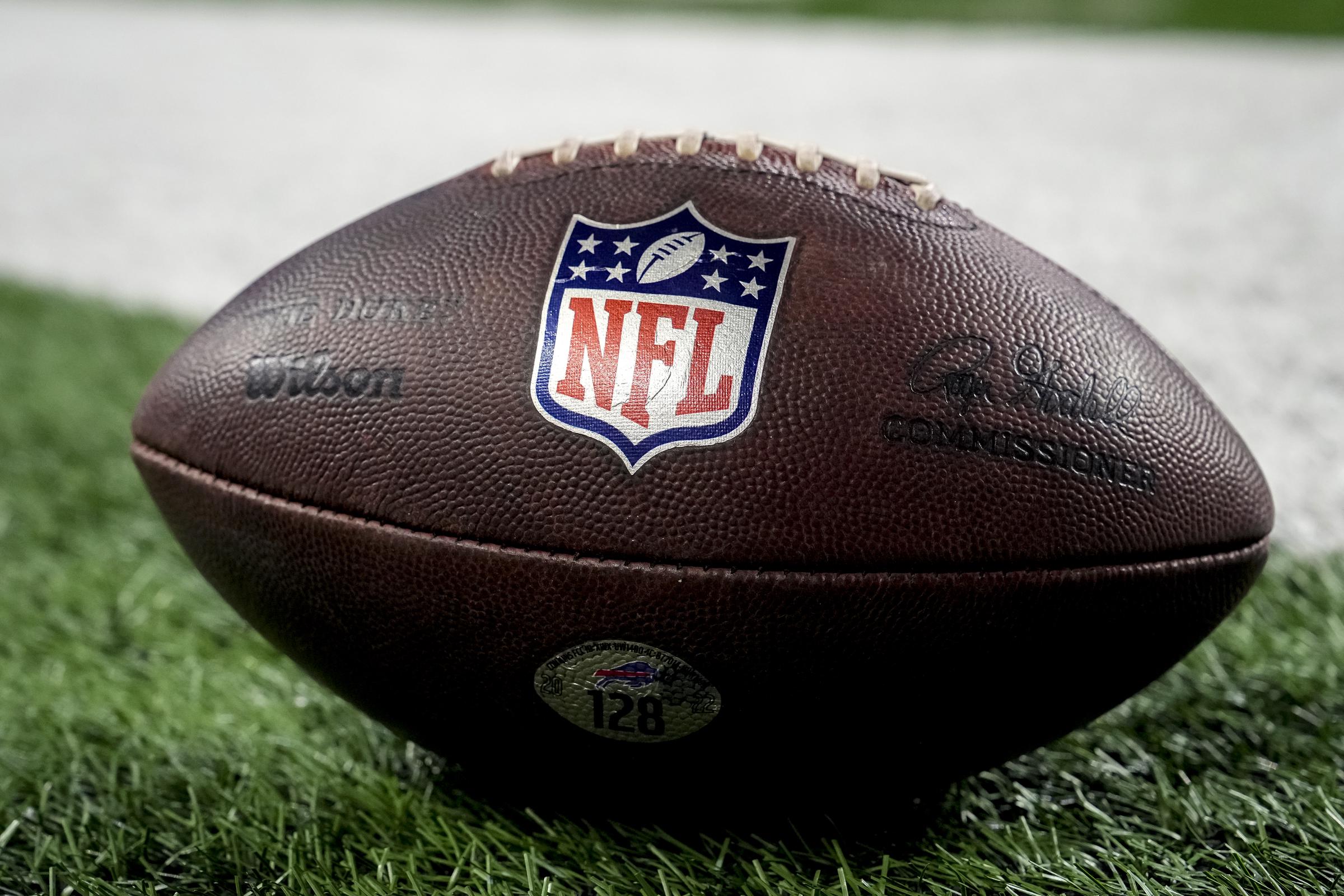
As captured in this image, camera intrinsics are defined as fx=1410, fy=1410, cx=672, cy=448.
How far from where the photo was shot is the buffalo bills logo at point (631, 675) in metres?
1.21

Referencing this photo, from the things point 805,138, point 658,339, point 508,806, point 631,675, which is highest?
point 805,138

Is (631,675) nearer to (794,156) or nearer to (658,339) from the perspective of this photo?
(658,339)

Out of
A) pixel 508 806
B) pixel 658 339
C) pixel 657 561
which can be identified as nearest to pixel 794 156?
pixel 658 339

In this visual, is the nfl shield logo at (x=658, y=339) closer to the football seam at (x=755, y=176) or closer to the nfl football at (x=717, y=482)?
the nfl football at (x=717, y=482)

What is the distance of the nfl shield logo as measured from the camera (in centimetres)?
118

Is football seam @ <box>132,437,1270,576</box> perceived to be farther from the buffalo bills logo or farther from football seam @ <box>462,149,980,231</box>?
football seam @ <box>462,149,980,231</box>

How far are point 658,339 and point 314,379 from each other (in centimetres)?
33

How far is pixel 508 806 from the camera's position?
1.40 metres

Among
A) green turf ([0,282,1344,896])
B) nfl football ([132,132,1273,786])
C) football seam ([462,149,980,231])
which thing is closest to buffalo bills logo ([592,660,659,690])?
nfl football ([132,132,1273,786])

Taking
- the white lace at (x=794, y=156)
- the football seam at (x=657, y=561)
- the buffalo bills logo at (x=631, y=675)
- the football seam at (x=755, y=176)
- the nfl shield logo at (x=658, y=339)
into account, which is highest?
the white lace at (x=794, y=156)

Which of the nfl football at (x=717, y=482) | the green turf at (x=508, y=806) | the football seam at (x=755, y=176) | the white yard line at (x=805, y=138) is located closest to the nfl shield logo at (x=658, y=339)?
the nfl football at (x=717, y=482)

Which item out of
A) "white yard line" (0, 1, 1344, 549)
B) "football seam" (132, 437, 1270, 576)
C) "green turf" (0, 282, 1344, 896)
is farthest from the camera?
"white yard line" (0, 1, 1344, 549)

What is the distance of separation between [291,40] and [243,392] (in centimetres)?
959
